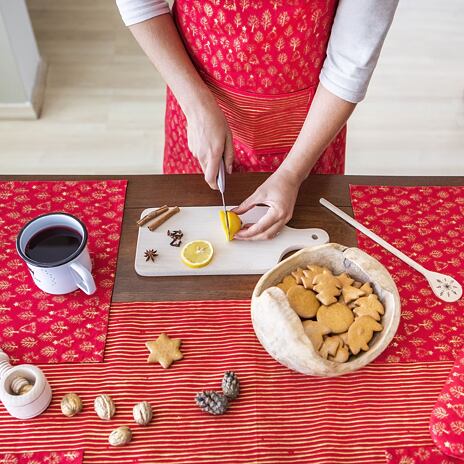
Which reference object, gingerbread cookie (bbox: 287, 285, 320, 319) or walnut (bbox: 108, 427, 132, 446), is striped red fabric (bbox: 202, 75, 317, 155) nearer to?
gingerbread cookie (bbox: 287, 285, 320, 319)

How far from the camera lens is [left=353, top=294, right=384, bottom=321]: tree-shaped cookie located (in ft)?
2.74

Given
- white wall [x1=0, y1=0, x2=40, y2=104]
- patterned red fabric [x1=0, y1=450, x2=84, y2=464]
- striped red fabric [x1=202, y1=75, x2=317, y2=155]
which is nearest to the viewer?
patterned red fabric [x1=0, y1=450, x2=84, y2=464]

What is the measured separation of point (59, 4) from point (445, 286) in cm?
286

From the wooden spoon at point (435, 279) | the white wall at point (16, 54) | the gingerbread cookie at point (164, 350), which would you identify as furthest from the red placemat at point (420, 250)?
the white wall at point (16, 54)

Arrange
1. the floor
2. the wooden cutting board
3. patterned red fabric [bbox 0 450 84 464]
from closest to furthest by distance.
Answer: patterned red fabric [bbox 0 450 84 464], the wooden cutting board, the floor

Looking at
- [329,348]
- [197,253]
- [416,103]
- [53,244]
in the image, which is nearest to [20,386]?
[53,244]

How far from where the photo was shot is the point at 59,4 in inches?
120

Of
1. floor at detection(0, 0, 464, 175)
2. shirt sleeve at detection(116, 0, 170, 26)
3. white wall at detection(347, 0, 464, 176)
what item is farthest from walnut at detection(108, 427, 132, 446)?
white wall at detection(347, 0, 464, 176)

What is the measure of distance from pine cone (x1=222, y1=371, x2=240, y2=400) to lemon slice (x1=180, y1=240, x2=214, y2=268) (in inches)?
8.6

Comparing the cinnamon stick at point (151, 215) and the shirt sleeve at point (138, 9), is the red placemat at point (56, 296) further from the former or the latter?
the shirt sleeve at point (138, 9)

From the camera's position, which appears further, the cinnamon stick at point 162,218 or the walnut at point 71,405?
the cinnamon stick at point 162,218

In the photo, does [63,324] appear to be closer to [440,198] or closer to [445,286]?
[445,286]

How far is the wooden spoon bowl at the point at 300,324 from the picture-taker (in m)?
0.79

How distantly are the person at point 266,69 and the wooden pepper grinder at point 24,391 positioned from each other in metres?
0.43
